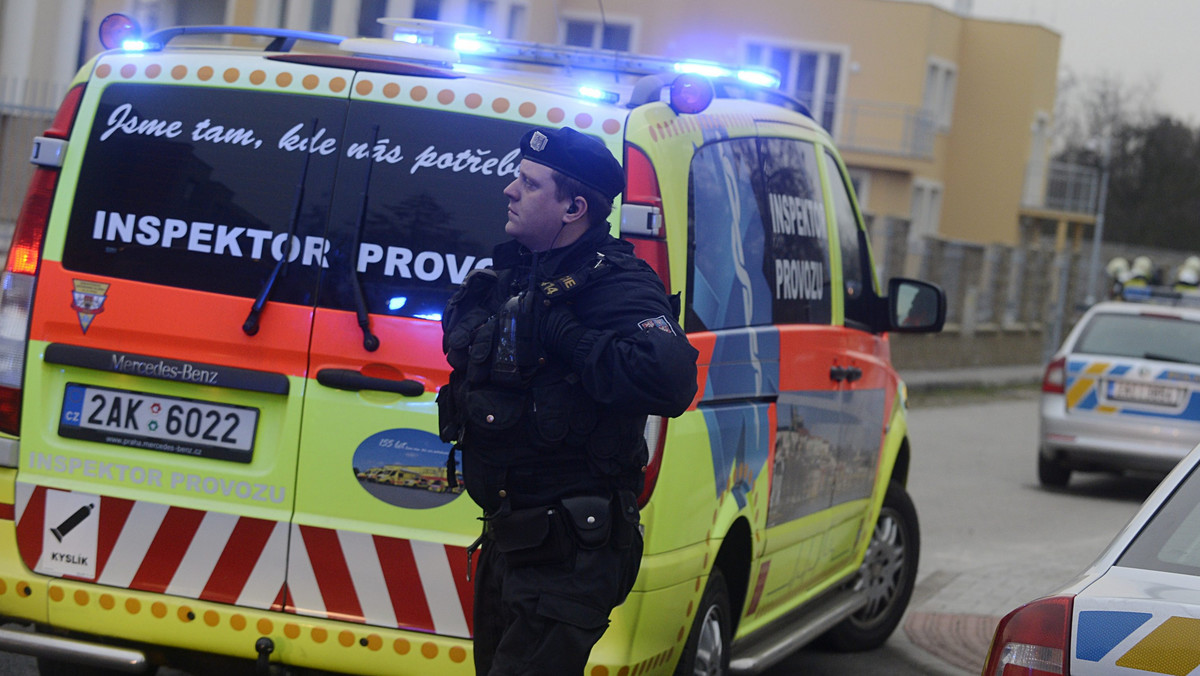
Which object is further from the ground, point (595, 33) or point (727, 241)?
point (595, 33)

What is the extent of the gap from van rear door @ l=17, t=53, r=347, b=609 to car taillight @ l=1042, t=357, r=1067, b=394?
10.5 meters

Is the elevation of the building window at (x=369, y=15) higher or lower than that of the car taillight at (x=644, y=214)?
higher

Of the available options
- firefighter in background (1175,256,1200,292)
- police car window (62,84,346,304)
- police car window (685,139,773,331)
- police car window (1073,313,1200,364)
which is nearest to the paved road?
police car window (1073,313,1200,364)

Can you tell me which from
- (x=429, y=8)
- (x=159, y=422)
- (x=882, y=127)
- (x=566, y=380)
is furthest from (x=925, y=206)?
(x=566, y=380)

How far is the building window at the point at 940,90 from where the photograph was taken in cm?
4434

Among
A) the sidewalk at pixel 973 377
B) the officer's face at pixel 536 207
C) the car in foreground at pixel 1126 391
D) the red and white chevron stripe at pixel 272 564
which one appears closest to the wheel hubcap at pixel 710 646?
the red and white chevron stripe at pixel 272 564

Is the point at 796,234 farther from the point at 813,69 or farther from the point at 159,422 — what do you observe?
the point at 813,69

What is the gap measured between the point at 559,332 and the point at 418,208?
88cm

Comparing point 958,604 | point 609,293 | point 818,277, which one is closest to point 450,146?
point 609,293

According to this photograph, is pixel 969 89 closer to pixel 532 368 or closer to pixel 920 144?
pixel 920 144

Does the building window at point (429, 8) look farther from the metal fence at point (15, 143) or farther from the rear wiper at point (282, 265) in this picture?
the rear wiper at point (282, 265)

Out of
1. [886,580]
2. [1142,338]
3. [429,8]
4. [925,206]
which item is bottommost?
[886,580]

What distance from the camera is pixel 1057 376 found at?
1360 centimetres

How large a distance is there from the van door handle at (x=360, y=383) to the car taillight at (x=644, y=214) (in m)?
0.67
